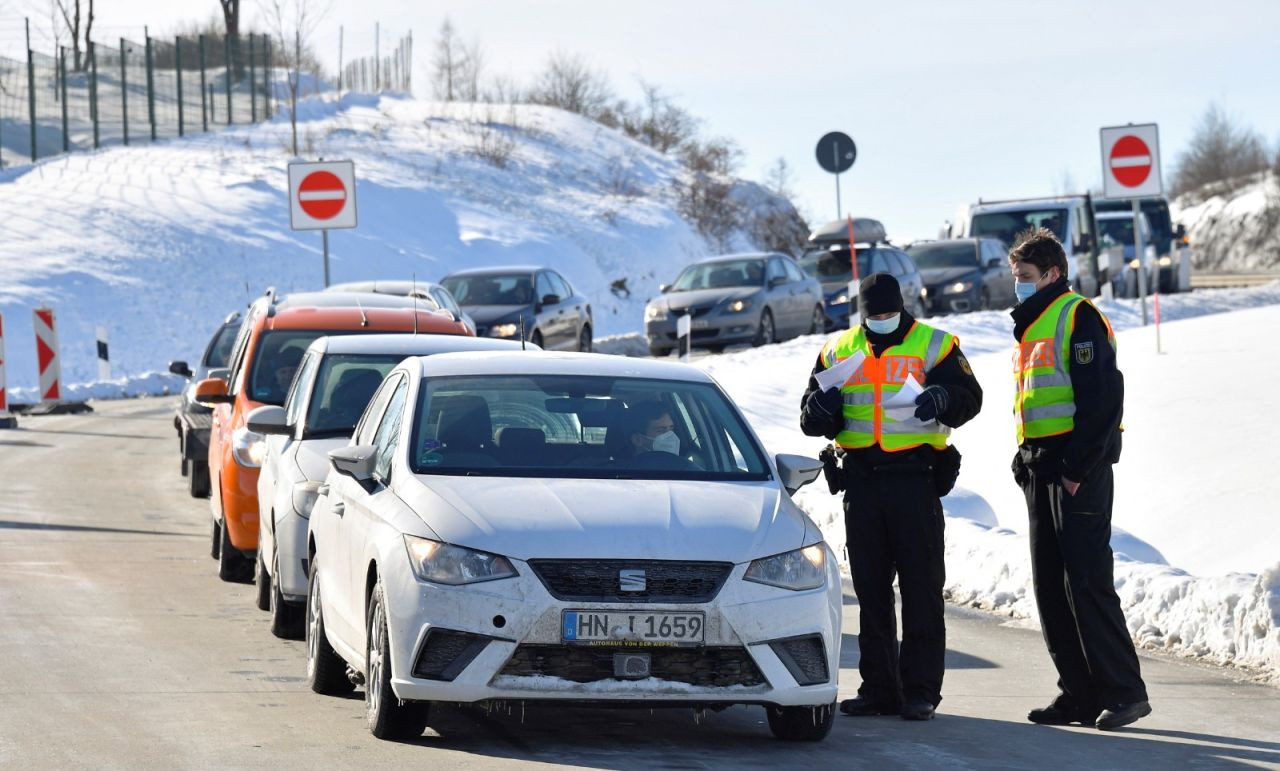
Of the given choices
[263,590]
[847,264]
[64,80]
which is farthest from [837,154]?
[64,80]

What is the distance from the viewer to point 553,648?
7000mm

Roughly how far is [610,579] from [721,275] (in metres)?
24.7

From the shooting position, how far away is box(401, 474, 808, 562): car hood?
277 inches

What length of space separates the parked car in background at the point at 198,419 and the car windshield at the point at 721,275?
41.3 ft

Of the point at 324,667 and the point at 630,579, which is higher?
the point at 630,579

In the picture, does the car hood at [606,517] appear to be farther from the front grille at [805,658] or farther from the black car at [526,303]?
the black car at [526,303]

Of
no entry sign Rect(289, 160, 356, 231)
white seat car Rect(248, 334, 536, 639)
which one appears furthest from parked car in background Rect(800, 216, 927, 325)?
white seat car Rect(248, 334, 536, 639)

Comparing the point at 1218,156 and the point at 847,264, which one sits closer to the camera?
the point at 847,264

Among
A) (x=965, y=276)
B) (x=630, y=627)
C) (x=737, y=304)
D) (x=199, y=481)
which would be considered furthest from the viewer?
(x=965, y=276)

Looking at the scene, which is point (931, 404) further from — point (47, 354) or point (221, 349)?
point (47, 354)

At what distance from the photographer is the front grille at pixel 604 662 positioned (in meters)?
7.01

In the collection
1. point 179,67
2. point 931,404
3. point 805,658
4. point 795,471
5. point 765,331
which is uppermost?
point 179,67

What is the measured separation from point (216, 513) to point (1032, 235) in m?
6.41

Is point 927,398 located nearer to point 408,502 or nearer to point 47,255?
point 408,502
